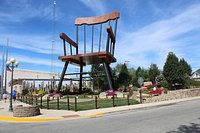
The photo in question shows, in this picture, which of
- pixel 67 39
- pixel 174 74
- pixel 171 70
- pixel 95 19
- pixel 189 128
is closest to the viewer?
pixel 189 128

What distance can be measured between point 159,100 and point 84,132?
17.2 metres

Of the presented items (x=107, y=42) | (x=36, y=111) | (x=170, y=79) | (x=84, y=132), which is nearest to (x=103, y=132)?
(x=84, y=132)

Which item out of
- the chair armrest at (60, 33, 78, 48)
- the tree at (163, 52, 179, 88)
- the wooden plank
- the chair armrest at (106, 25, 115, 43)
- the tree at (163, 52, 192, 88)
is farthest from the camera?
the tree at (163, 52, 179, 88)

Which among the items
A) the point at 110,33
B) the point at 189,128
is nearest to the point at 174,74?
the point at 110,33

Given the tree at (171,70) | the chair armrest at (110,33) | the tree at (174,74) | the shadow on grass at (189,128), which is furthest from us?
the tree at (171,70)

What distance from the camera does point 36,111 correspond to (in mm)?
13383

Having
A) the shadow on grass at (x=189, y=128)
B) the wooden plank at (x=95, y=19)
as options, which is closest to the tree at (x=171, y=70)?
the wooden plank at (x=95, y=19)

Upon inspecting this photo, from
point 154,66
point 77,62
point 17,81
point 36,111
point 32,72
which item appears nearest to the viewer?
point 36,111

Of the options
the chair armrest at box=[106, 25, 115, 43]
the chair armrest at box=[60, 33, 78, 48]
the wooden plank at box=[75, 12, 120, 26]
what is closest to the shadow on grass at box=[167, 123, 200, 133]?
the chair armrest at box=[106, 25, 115, 43]

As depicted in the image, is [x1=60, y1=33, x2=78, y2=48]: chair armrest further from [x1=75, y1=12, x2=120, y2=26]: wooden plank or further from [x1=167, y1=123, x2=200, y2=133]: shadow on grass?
[x1=167, y1=123, x2=200, y2=133]: shadow on grass

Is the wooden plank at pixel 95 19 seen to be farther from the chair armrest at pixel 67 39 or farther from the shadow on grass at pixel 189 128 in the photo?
the shadow on grass at pixel 189 128

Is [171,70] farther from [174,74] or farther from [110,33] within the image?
[110,33]

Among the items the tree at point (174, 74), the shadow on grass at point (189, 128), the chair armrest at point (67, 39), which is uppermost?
the chair armrest at point (67, 39)

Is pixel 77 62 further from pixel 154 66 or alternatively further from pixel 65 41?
pixel 154 66
